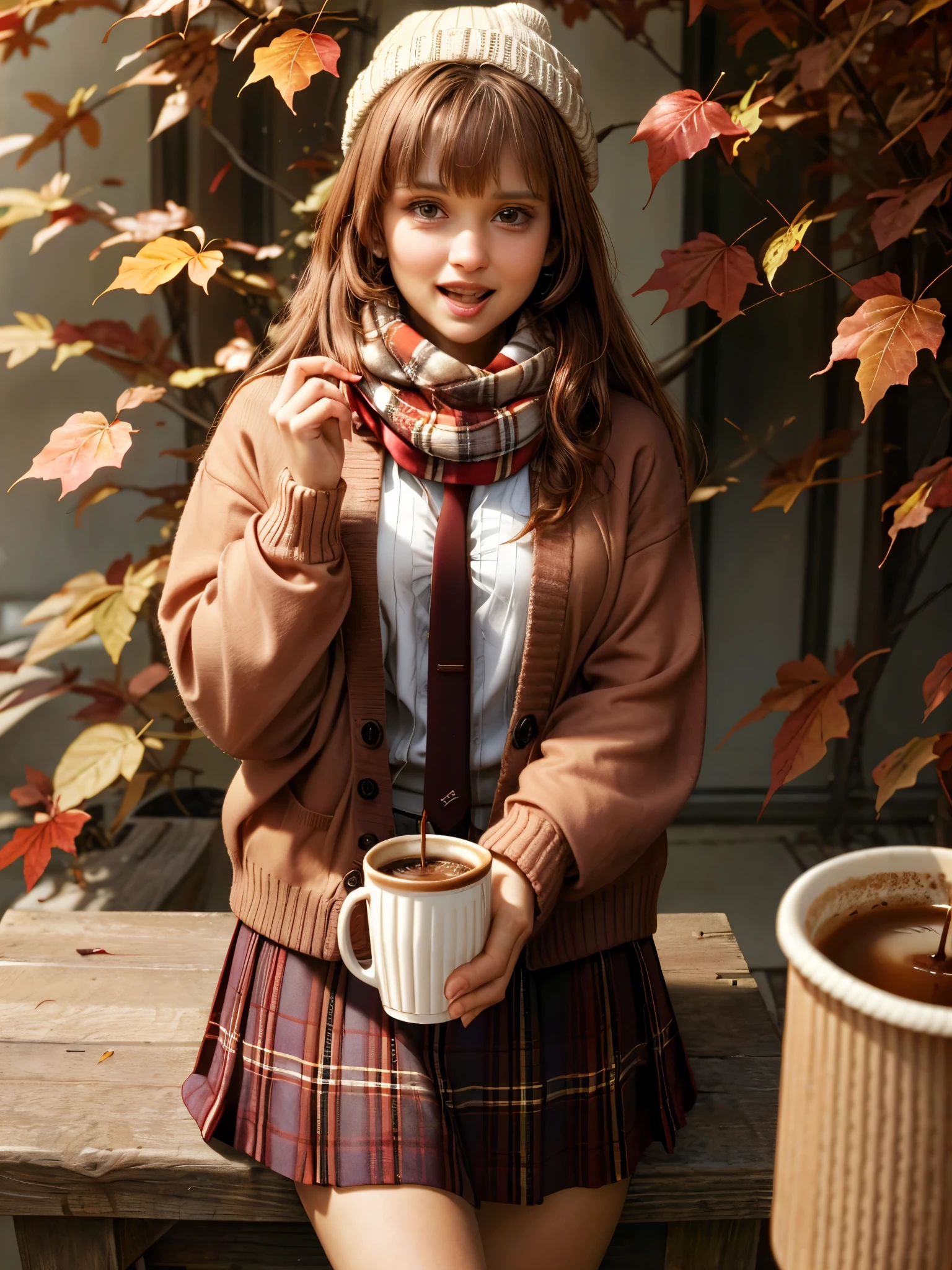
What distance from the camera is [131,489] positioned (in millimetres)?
2051

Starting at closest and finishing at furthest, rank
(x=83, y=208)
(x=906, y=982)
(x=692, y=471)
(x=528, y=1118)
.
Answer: (x=906, y=982)
(x=528, y=1118)
(x=83, y=208)
(x=692, y=471)

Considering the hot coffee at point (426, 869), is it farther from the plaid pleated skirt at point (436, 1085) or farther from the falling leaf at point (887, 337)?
the falling leaf at point (887, 337)

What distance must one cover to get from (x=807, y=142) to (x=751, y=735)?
99 cm

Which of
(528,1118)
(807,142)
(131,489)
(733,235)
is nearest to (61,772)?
(131,489)

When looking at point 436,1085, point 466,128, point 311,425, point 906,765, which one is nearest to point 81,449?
point 311,425

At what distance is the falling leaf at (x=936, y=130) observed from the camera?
60.1 inches

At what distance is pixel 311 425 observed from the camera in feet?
3.63

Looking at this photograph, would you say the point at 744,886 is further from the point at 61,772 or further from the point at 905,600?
the point at 61,772

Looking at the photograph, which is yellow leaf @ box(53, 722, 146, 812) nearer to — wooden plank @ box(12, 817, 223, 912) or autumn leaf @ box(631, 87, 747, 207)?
wooden plank @ box(12, 817, 223, 912)

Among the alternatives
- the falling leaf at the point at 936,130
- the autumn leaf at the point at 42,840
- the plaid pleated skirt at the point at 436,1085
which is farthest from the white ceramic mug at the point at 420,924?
the falling leaf at the point at 936,130

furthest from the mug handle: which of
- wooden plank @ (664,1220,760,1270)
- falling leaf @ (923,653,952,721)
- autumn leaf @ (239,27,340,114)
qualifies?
autumn leaf @ (239,27,340,114)

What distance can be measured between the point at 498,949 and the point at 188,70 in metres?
1.42

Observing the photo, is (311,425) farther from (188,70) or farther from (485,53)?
(188,70)

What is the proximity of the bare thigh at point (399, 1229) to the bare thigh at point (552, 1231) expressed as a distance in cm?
8
